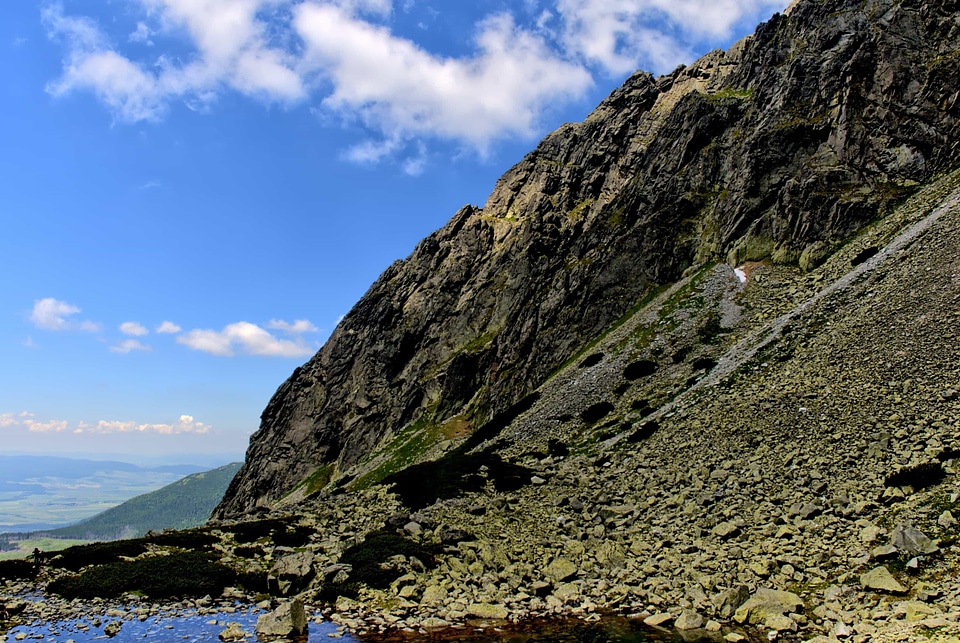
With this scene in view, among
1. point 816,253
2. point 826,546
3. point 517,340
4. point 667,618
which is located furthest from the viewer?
point 517,340

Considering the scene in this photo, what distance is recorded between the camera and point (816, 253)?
57.9m

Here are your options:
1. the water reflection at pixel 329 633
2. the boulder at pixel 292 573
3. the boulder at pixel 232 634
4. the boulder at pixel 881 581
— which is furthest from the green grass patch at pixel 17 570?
the boulder at pixel 881 581

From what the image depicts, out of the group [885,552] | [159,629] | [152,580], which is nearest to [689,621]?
[885,552]

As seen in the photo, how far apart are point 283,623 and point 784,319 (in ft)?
150

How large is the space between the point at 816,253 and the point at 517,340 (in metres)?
43.5

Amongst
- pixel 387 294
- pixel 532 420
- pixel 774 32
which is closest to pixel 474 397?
pixel 532 420

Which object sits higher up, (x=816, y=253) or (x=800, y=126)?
(x=800, y=126)

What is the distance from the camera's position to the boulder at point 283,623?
19.0 meters

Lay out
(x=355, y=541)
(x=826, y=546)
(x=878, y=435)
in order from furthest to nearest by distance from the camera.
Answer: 1. (x=355, y=541)
2. (x=878, y=435)
3. (x=826, y=546)

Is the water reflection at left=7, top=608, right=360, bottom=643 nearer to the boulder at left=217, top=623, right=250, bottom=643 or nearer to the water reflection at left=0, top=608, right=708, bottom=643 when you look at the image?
the water reflection at left=0, top=608, right=708, bottom=643

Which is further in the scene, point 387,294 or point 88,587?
point 387,294

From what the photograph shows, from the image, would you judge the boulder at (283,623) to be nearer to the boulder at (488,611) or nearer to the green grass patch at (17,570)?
the boulder at (488,611)

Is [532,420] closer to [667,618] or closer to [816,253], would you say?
[816,253]

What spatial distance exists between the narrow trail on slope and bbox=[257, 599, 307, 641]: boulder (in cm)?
2848
